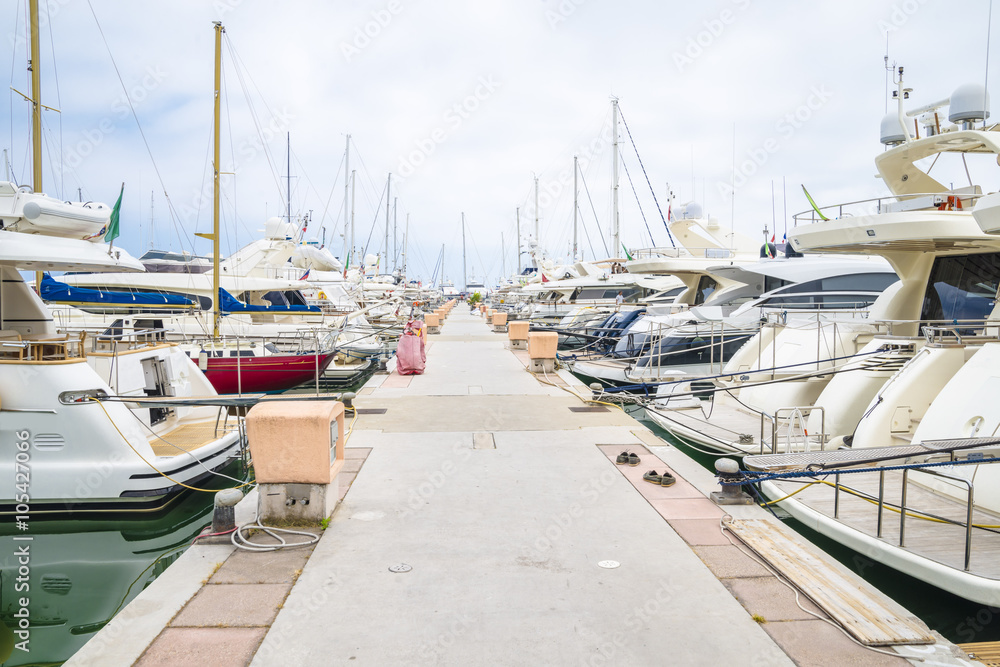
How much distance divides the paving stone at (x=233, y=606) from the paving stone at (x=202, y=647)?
94 mm

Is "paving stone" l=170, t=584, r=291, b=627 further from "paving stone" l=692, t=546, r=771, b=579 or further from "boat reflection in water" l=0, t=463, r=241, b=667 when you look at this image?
"paving stone" l=692, t=546, r=771, b=579

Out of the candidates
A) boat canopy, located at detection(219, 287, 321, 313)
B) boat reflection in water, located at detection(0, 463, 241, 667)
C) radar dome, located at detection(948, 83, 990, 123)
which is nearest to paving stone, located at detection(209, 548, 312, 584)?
boat reflection in water, located at detection(0, 463, 241, 667)

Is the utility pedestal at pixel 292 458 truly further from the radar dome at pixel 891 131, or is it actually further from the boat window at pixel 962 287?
the radar dome at pixel 891 131

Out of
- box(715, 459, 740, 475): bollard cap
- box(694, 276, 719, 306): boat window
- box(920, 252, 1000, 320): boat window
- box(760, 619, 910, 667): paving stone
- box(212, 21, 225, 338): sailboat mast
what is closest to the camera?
box(760, 619, 910, 667): paving stone

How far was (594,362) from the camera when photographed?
1803cm

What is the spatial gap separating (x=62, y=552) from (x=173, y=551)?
1108 millimetres

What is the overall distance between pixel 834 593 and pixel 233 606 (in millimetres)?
4210

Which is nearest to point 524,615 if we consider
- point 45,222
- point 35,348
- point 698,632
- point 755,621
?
point 698,632

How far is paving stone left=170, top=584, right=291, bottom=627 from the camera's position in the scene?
4281mm

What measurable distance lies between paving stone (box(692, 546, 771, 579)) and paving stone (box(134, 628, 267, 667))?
11.0 ft

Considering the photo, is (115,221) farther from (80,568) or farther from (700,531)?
(700,531)

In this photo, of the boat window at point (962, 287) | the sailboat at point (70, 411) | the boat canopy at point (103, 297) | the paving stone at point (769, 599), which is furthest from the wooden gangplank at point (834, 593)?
the boat canopy at point (103, 297)

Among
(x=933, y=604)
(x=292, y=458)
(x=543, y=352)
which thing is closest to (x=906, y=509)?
(x=933, y=604)

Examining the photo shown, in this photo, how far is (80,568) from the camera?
6.73m
